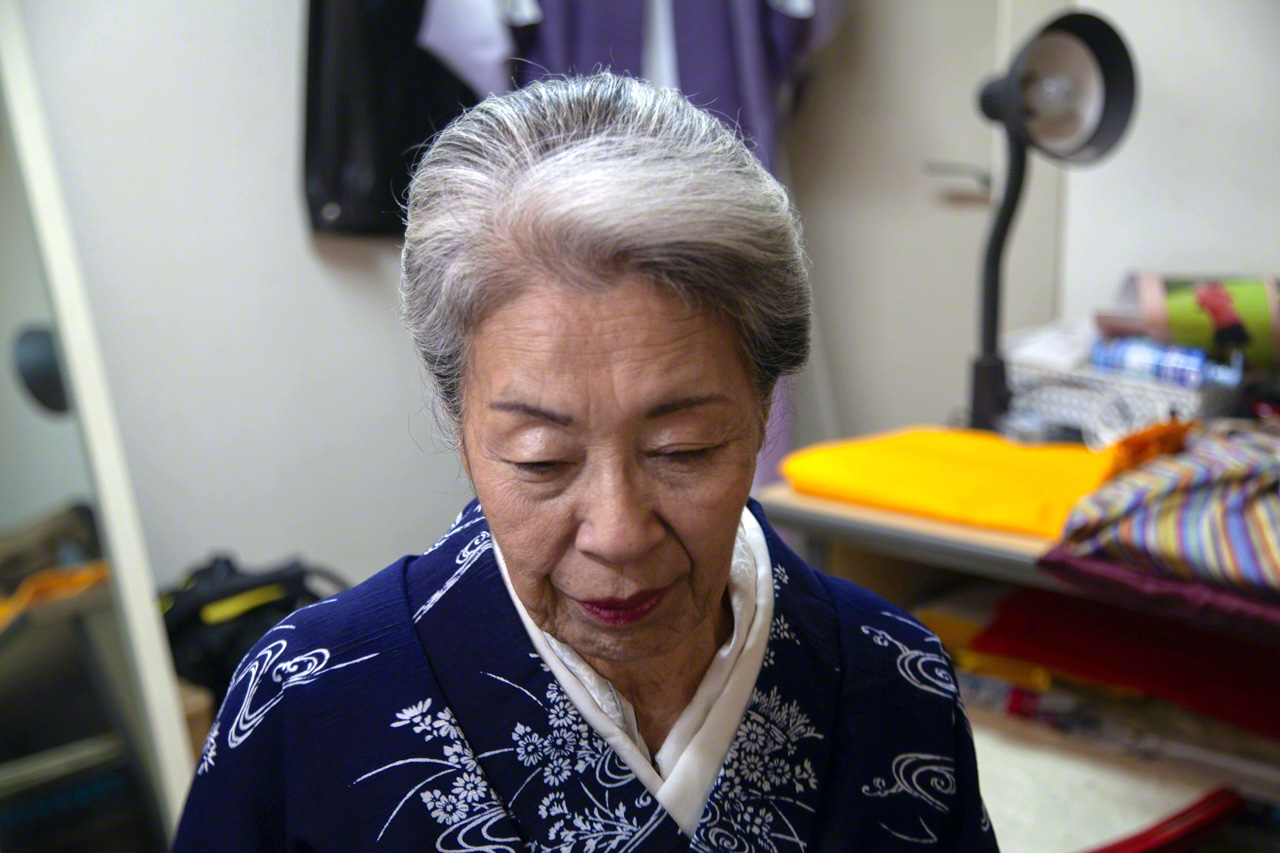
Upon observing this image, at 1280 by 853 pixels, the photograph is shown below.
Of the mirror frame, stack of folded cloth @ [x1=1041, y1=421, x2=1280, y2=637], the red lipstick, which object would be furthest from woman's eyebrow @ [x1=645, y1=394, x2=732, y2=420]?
the mirror frame

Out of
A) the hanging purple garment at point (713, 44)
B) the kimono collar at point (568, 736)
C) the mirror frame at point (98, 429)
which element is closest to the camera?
the kimono collar at point (568, 736)

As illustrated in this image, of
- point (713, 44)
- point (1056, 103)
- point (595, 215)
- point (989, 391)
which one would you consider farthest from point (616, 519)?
point (713, 44)

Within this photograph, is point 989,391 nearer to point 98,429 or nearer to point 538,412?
point 538,412

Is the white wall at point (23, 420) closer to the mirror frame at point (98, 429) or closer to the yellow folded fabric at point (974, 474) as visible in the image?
the mirror frame at point (98, 429)

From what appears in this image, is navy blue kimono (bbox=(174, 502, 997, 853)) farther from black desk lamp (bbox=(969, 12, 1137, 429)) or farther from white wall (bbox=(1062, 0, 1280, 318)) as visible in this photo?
white wall (bbox=(1062, 0, 1280, 318))

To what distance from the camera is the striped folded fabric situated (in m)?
0.98

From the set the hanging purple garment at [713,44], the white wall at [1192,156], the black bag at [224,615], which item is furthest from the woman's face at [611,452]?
the white wall at [1192,156]

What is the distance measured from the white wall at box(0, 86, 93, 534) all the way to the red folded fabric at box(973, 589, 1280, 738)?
1.38m

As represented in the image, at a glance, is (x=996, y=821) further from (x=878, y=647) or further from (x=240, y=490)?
(x=240, y=490)

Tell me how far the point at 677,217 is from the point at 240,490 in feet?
4.88

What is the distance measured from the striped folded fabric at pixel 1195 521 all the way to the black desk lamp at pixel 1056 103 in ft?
1.50

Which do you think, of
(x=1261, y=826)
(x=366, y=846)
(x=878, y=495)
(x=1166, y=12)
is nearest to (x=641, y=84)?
(x=366, y=846)

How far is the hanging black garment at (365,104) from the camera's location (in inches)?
66.2

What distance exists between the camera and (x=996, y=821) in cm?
106
